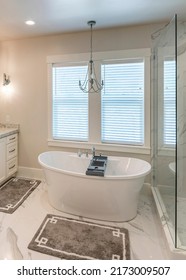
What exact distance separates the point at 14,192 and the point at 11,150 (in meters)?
A: 0.84

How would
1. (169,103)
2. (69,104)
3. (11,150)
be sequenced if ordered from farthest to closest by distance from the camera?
(11,150) < (69,104) < (169,103)

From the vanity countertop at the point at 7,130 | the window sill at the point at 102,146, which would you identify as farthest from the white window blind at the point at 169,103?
the vanity countertop at the point at 7,130

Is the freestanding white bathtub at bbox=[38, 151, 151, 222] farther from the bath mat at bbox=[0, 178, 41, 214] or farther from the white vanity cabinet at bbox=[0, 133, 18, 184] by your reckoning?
the white vanity cabinet at bbox=[0, 133, 18, 184]

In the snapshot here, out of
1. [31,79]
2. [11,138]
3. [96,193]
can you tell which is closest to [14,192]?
[11,138]

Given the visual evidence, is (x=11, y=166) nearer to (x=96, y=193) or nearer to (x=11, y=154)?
(x=11, y=154)

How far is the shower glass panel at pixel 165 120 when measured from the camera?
7.69 feet

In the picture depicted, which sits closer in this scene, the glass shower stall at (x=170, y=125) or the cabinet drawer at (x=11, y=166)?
the glass shower stall at (x=170, y=125)

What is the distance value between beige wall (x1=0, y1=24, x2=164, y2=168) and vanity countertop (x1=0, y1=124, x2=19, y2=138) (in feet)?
0.35

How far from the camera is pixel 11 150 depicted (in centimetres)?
362

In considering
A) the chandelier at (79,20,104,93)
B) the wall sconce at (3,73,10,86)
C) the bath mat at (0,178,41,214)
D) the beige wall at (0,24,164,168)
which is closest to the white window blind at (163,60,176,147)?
the chandelier at (79,20,104,93)

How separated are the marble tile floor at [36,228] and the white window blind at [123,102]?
1089 millimetres

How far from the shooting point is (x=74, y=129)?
3535 millimetres

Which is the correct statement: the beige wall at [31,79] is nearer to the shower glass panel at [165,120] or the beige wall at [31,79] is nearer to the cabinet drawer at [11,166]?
the cabinet drawer at [11,166]
